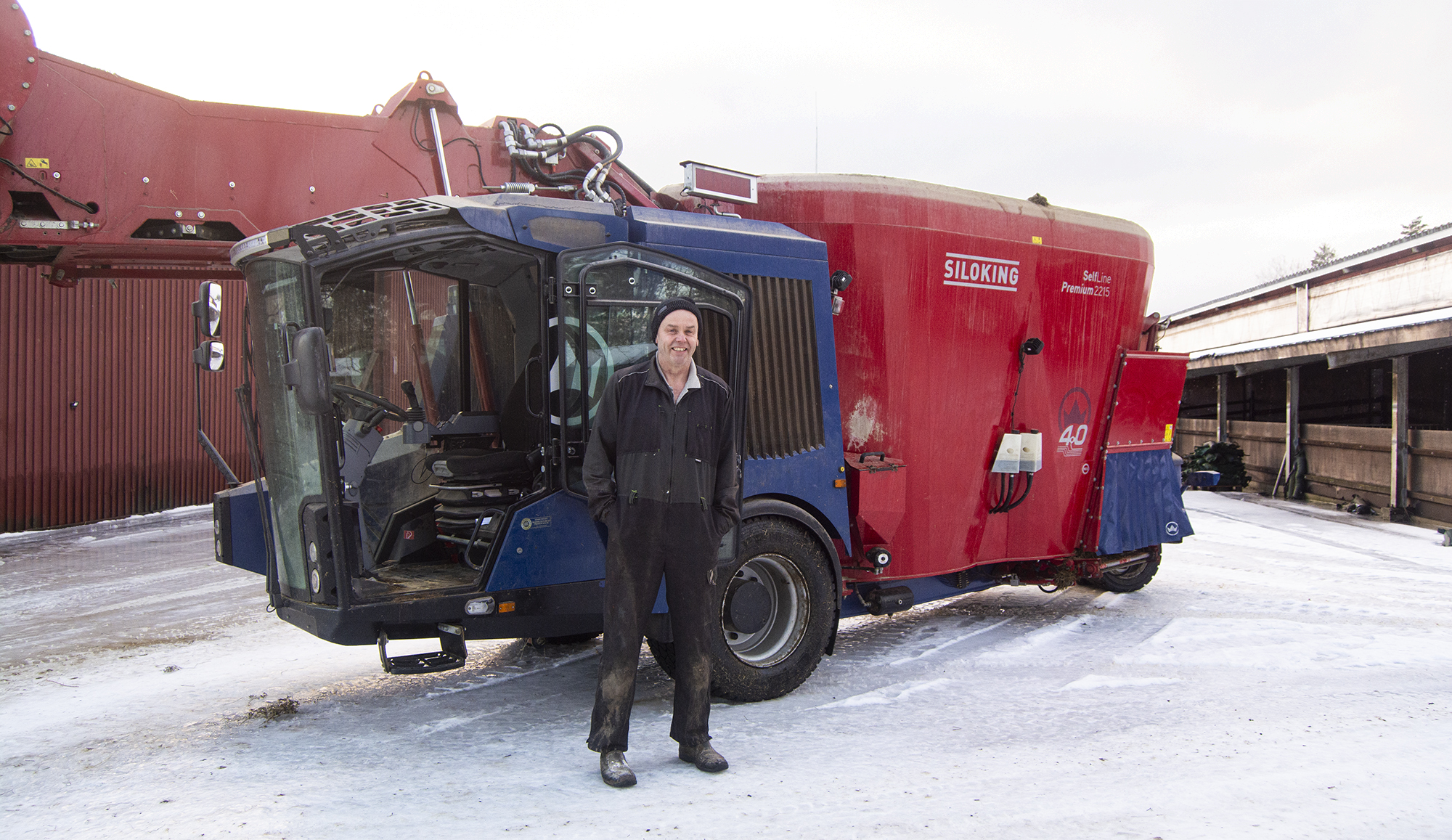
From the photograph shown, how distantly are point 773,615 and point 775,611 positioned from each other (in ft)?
0.09

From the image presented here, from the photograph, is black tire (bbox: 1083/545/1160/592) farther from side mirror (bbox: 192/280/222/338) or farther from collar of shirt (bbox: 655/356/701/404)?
side mirror (bbox: 192/280/222/338)

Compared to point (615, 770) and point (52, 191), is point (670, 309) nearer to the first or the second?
point (615, 770)

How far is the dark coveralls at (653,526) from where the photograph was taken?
3.91m

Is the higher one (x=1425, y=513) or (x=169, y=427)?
(x=169, y=427)

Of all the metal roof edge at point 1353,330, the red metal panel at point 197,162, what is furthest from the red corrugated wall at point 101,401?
the metal roof edge at point 1353,330

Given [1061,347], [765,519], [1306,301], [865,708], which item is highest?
[1306,301]

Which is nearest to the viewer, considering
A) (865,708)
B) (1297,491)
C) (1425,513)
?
(865,708)

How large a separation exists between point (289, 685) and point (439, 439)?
1557 mm

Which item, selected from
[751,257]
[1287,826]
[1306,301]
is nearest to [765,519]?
[751,257]

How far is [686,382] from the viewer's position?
4.03 metres

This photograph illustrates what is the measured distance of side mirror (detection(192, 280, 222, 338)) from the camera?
14.1ft

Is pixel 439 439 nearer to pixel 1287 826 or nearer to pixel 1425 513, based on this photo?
pixel 1287 826

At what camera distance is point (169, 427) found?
13078 mm

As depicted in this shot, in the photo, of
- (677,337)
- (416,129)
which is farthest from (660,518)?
(416,129)
